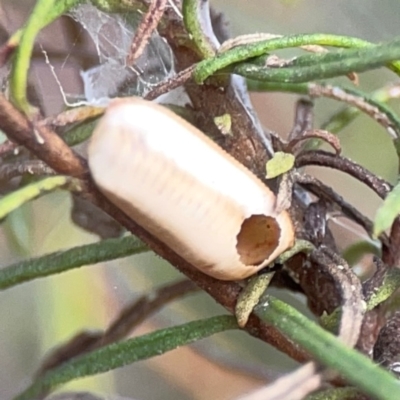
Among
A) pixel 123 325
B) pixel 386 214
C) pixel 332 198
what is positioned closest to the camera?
pixel 386 214

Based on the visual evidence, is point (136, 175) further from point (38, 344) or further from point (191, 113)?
point (38, 344)

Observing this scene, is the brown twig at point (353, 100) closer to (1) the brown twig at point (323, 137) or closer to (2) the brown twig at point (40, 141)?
(1) the brown twig at point (323, 137)

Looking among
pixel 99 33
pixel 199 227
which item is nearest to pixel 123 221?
pixel 199 227

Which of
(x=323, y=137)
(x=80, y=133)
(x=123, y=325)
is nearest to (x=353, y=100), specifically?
(x=323, y=137)

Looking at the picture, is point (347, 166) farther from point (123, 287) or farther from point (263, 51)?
point (123, 287)

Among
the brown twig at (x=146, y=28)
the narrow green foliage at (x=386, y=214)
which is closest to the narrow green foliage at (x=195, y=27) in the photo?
the brown twig at (x=146, y=28)
